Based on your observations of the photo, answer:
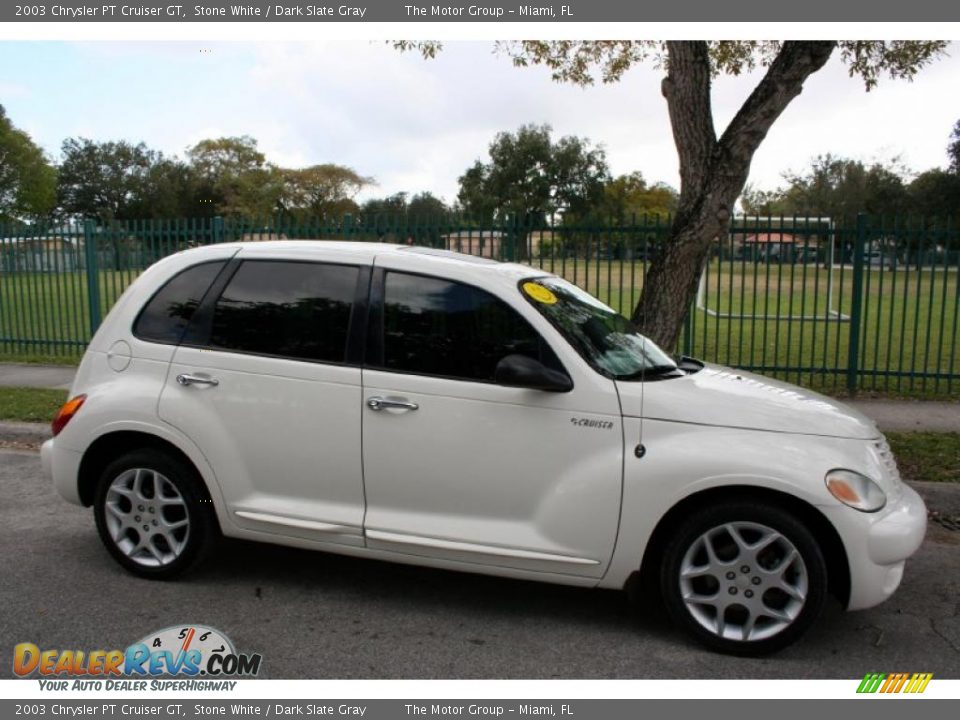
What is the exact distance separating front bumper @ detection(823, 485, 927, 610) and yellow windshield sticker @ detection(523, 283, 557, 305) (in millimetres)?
1614

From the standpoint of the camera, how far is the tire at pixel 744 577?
11.5ft

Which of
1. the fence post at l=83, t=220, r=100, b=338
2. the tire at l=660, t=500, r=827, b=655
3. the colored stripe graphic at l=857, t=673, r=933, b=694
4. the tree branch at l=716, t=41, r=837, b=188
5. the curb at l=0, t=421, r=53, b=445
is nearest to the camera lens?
the colored stripe graphic at l=857, t=673, r=933, b=694

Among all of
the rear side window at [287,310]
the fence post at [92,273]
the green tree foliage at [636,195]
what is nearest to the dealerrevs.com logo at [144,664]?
the rear side window at [287,310]

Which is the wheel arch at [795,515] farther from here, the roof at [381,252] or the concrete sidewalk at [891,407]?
the concrete sidewalk at [891,407]

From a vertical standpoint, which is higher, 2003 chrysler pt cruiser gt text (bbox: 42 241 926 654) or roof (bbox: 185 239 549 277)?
roof (bbox: 185 239 549 277)

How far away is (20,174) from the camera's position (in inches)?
2608

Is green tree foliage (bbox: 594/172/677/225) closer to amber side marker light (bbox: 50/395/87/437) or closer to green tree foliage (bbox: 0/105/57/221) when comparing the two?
green tree foliage (bbox: 0/105/57/221)

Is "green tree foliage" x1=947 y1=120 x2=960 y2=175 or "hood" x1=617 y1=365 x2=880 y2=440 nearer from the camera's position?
"hood" x1=617 y1=365 x2=880 y2=440

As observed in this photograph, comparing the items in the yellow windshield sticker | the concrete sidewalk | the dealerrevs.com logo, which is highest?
the yellow windshield sticker

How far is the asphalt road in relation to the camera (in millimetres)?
3518

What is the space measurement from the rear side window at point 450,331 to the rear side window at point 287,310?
0.86ft

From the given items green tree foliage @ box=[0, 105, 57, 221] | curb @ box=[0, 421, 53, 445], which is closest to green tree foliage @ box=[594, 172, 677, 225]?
green tree foliage @ box=[0, 105, 57, 221]

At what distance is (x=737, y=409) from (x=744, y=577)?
0.74 m

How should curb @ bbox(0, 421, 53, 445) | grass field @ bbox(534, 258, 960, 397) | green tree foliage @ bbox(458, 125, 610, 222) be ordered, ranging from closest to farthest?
curb @ bbox(0, 421, 53, 445) < grass field @ bbox(534, 258, 960, 397) < green tree foliage @ bbox(458, 125, 610, 222)
